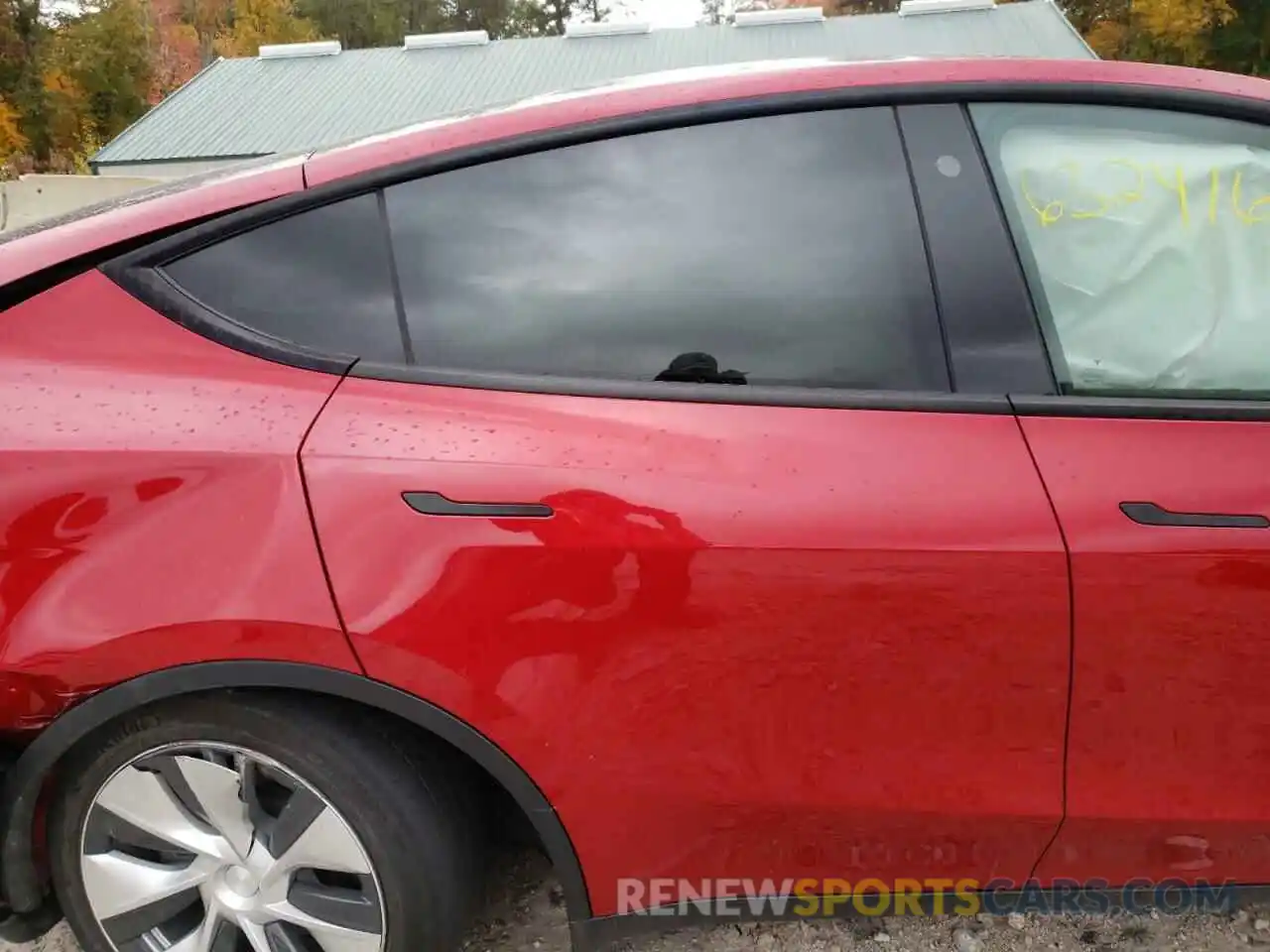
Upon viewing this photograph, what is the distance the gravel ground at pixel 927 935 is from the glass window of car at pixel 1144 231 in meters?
1.25

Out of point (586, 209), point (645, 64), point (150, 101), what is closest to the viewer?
point (586, 209)

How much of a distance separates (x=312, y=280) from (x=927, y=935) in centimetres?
183

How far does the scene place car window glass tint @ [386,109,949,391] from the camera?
1.43 meters

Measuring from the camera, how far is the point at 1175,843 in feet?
4.83

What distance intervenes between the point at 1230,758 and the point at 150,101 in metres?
43.5

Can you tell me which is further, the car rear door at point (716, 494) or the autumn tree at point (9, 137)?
the autumn tree at point (9, 137)

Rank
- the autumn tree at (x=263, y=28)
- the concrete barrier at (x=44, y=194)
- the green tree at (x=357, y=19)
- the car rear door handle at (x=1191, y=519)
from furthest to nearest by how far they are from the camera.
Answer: the green tree at (x=357, y=19) < the autumn tree at (x=263, y=28) < the concrete barrier at (x=44, y=194) < the car rear door handle at (x=1191, y=519)

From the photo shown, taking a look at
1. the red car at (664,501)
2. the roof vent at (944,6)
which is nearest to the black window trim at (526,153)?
the red car at (664,501)

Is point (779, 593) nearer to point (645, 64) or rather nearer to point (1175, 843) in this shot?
point (1175, 843)

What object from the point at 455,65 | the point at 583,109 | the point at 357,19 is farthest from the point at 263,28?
the point at 583,109

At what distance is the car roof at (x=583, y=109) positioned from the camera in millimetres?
1485

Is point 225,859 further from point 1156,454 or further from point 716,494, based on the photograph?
point 1156,454

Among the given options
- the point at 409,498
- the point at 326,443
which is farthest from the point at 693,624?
the point at 326,443

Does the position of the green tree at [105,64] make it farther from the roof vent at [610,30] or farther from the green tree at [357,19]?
the roof vent at [610,30]
